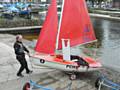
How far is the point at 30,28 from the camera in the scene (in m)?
27.8

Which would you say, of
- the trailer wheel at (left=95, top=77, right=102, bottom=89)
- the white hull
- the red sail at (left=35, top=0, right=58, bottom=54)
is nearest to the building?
A: the red sail at (left=35, top=0, right=58, bottom=54)

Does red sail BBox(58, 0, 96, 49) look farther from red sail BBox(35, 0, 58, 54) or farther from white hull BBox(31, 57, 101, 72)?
white hull BBox(31, 57, 101, 72)

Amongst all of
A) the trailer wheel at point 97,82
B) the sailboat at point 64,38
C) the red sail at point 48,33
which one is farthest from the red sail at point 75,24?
the trailer wheel at point 97,82

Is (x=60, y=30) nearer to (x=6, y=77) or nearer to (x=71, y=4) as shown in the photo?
(x=71, y=4)

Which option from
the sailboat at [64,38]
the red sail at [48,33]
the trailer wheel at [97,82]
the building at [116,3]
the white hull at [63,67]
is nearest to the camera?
the trailer wheel at [97,82]

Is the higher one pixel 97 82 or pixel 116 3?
pixel 116 3

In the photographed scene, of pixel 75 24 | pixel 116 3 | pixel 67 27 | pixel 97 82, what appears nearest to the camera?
pixel 97 82

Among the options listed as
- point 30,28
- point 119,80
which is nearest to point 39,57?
point 119,80

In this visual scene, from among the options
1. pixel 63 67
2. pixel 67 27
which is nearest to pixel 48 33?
pixel 67 27

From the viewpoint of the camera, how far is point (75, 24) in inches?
452

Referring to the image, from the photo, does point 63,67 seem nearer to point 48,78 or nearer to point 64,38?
point 48,78

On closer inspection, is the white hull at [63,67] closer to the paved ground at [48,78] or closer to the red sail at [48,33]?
the paved ground at [48,78]

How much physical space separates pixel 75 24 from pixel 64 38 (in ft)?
2.85

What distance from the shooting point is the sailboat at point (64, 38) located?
10.8 meters
